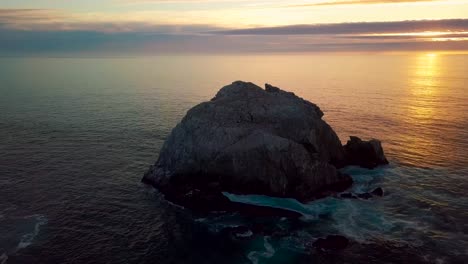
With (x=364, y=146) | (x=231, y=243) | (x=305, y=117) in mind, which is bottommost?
(x=231, y=243)

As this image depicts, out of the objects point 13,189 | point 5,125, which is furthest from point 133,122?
point 13,189

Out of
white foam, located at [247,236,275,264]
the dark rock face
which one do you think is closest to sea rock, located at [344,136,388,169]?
the dark rock face

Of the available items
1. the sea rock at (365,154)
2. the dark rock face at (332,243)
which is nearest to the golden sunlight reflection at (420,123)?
the sea rock at (365,154)

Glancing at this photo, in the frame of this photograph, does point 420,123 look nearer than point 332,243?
No

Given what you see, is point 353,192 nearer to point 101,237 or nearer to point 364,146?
point 364,146

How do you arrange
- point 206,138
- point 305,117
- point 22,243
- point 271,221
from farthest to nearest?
point 305,117, point 206,138, point 271,221, point 22,243

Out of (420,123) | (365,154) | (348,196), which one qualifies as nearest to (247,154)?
(348,196)

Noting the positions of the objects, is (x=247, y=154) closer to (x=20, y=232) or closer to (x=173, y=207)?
(x=173, y=207)

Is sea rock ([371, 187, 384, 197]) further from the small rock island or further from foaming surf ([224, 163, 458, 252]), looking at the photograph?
the small rock island
